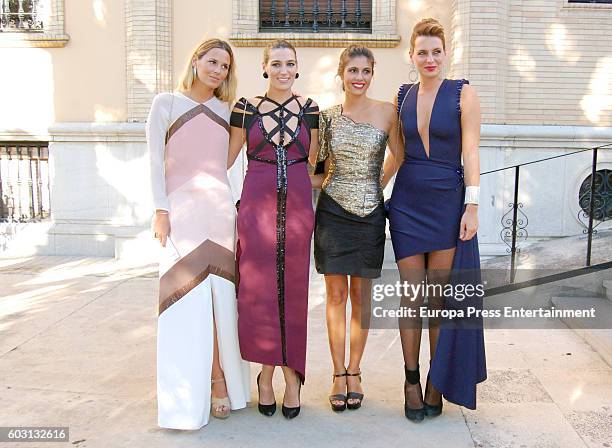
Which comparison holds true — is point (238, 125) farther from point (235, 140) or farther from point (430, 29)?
point (430, 29)

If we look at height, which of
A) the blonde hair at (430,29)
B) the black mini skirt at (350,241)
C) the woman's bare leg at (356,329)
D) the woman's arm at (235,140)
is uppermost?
the blonde hair at (430,29)

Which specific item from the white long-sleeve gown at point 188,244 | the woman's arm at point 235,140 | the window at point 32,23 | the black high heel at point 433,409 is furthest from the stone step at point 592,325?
the window at point 32,23

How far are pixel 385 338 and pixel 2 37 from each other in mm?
7044

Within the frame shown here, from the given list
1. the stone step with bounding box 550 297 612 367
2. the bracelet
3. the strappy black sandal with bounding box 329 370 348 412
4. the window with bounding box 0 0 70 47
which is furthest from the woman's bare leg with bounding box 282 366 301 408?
the window with bounding box 0 0 70 47

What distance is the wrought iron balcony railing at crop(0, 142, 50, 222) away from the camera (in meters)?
8.79

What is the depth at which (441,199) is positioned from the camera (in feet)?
10.7

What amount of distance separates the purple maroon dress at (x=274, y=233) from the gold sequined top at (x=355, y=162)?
16 cm

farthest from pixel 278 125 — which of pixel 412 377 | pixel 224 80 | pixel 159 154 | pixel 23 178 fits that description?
pixel 23 178

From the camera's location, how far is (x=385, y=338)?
4.92m

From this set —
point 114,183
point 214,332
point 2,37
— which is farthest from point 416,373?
point 2,37

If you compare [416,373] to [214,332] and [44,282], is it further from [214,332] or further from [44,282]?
[44,282]

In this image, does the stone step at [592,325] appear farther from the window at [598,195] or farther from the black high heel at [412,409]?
the window at [598,195]

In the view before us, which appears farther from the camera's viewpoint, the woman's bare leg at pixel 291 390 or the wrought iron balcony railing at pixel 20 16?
the wrought iron balcony railing at pixel 20 16

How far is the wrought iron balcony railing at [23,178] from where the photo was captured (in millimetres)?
8789
